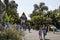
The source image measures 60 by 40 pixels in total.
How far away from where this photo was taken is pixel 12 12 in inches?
2739

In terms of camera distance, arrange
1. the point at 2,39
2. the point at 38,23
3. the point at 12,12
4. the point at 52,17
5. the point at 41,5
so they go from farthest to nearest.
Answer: the point at 41,5 → the point at 12,12 → the point at 52,17 → the point at 38,23 → the point at 2,39

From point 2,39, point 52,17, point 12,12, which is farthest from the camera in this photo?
point 12,12

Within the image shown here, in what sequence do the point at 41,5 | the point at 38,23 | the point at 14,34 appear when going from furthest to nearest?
the point at 41,5, the point at 38,23, the point at 14,34

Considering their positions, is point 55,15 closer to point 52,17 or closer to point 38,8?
point 52,17

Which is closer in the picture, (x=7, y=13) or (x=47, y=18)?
(x=47, y=18)

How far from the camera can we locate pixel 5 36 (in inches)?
623

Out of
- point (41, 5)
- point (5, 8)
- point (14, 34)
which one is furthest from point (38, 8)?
point (14, 34)

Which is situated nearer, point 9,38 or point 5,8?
point 9,38

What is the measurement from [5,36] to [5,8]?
44.8 meters

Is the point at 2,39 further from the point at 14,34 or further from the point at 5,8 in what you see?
the point at 5,8

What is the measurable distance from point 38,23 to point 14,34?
4179 cm

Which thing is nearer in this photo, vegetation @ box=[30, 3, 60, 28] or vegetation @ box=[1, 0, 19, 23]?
vegetation @ box=[1, 0, 19, 23]

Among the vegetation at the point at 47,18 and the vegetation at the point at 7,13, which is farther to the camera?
the vegetation at the point at 47,18

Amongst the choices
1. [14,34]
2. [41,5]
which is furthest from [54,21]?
[14,34]
